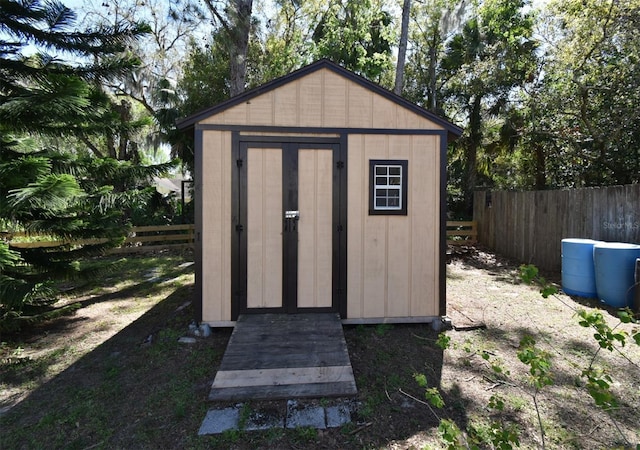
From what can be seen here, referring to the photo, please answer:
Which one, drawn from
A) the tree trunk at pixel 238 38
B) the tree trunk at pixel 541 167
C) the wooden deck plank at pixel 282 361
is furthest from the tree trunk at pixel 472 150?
the wooden deck plank at pixel 282 361

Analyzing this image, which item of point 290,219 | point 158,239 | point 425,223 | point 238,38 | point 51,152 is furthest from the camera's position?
point 158,239

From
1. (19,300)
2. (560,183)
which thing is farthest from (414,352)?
(560,183)

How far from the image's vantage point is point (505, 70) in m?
9.85

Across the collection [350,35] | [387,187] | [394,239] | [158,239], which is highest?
[350,35]

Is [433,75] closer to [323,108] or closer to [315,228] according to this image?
[323,108]

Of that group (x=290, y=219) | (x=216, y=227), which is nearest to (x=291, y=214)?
(x=290, y=219)

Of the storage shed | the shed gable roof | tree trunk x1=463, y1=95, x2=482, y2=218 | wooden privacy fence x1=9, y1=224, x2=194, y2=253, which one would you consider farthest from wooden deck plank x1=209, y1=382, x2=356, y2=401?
tree trunk x1=463, y1=95, x2=482, y2=218

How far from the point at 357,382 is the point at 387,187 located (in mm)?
2319

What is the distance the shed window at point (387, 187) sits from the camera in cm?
438

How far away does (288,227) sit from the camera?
4328 millimetres

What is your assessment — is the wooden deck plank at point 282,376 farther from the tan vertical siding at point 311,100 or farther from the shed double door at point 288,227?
the tan vertical siding at point 311,100

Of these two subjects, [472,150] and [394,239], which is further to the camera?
[472,150]

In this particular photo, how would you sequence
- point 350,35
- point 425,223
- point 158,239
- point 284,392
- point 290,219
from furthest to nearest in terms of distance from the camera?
point 350,35 < point 158,239 < point 425,223 < point 290,219 < point 284,392

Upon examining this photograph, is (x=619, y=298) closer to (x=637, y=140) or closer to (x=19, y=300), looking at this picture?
(x=637, y=140)
